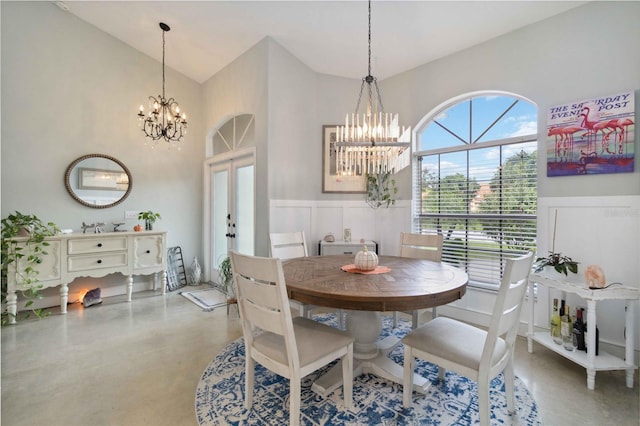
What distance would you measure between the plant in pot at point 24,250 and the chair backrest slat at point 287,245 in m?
2.63

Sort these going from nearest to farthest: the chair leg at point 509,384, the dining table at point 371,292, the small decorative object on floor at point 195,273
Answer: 1. the dining table at point 371,292
2. the chair leg at point 509,384
3. the small decorative object on floor at point 195,273

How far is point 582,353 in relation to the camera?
86.8 inches

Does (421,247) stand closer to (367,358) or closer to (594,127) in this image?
(367,358)

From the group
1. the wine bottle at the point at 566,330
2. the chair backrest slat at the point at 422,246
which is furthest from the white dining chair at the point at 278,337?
the wine bottle at the point at 566,330

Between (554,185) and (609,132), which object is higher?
(609,132)

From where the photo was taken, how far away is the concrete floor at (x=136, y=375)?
1.80 metres

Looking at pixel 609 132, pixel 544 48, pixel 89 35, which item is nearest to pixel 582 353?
pixel 609 132

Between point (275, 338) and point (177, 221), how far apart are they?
371 centimetres

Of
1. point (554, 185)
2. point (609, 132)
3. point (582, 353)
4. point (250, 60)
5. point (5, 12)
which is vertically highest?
point (5, 12)

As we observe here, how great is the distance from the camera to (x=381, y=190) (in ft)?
13.1

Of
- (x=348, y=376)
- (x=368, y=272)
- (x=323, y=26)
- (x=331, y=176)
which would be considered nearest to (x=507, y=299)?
(x=368, y=272)

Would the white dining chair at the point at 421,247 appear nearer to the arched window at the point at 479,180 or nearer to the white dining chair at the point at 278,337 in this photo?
the arched window at the point at 479,180

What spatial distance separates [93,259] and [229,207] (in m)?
1.81

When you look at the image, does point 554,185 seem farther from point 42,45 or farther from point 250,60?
point 42,45
